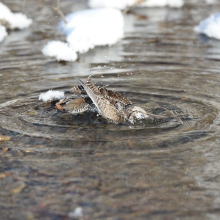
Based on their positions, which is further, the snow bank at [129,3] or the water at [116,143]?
the snow bank at [129,3]

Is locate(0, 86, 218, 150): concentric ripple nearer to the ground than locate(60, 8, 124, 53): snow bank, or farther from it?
nearer to the ground

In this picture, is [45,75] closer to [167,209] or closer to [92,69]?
[92,69]

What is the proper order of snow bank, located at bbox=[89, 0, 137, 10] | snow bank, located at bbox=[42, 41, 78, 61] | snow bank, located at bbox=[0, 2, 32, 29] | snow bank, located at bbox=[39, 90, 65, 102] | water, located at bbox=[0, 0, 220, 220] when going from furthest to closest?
snow bank, located at bbox=[89, 0, 137, 10], snow bank, located at bbox=[0, 2, 32, 29], snow bank, located at bbox=[42, 41, 78, 61], snow bank, located at bbox=[39, 90, 65, 102], water, located at bbox=[0, 0, 220, 220]

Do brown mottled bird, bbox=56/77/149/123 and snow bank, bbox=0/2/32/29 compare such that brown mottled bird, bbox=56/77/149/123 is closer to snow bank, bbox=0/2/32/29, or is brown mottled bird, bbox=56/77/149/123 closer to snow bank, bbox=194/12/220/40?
snow bank, bbox=194/12/220/40

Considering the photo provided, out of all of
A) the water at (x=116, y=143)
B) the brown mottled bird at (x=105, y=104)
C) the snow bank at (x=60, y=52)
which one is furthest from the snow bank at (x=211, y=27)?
the brown mottled bird at (x=105, y=104)

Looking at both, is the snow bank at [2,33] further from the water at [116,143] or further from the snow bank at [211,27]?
the snow bank at [211,27]

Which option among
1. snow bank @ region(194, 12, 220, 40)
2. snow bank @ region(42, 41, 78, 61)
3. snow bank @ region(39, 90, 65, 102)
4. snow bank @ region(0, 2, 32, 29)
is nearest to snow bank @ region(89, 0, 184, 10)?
snow bank @ region(0, 2, 32, 29)

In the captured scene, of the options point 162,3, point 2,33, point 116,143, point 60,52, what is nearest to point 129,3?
point 162,3
